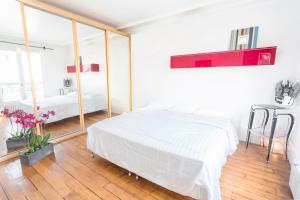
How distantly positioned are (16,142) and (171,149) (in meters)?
2.54

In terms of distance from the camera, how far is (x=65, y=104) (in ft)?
10.1

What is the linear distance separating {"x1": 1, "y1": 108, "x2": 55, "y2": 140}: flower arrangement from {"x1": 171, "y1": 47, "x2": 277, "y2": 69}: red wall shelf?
2.61 m

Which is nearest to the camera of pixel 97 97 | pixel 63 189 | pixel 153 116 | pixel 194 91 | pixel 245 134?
pixel 63 189

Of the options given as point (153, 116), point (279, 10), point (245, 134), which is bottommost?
point (245, 134)

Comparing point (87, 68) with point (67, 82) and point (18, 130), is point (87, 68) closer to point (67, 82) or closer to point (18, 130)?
point (67, 82)

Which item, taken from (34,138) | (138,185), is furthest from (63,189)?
(34,138)

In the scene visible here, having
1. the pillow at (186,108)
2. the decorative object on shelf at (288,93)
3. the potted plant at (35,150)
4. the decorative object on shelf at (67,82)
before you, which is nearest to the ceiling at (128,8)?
the decorative object on shelf at (67,82)

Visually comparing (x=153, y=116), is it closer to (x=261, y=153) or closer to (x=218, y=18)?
(x=261, y=153)

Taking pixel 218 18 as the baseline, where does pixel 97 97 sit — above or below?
below

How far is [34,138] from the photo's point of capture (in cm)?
225

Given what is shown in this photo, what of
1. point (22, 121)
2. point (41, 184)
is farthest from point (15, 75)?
point (41, 184)

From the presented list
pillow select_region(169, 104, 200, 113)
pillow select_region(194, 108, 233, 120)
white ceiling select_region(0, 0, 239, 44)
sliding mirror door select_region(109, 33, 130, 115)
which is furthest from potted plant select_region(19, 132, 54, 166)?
pillow select_region(194, 108, 233, 120)

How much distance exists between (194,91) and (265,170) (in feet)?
5.68

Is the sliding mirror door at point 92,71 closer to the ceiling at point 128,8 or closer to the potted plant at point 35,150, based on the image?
the ceiling at point 128,8
